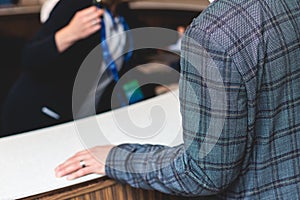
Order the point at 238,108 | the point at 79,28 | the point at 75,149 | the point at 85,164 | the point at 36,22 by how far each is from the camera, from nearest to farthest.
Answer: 1. the point at 238,108
2. the point at 85,164
3. the point at 75,149
4. the point at 79,28
5. the point at 36,22

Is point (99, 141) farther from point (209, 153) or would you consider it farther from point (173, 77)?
point (173, 77)

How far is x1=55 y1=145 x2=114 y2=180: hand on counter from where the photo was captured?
0.87m

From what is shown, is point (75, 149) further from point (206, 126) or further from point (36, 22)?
point (36, 22)

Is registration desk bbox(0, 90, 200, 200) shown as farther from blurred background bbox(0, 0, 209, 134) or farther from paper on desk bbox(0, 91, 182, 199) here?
blurred background bbox(0, 0, 209, 134)

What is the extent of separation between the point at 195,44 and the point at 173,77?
0.88 meters

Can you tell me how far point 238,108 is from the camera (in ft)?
2.20

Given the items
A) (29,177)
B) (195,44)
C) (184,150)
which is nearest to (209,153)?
(184,150)

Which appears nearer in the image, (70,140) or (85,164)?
(85,164)

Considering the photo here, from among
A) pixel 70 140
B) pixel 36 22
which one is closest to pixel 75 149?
pixel 70 140

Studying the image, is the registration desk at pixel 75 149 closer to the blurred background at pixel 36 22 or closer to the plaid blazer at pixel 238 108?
the plaid blazer at pixel 238 108

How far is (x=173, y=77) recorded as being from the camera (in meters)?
1.54

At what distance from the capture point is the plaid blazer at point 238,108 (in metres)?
0.65

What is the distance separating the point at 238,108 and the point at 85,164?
0.35 m

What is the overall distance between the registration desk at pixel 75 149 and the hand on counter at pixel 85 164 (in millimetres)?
12
